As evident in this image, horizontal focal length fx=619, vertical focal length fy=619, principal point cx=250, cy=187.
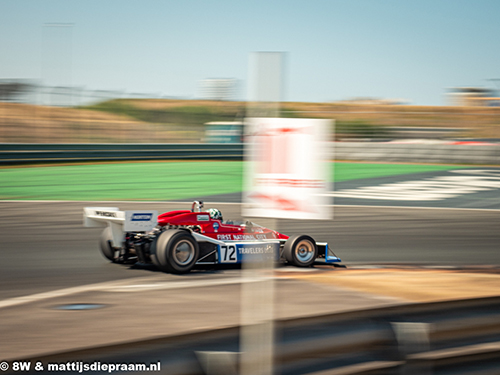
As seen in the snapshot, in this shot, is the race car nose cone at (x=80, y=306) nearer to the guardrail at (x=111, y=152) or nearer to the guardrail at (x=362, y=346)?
the guardrail at (x=362, y=346)

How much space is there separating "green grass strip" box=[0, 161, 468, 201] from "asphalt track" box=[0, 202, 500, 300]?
2051 millimetres

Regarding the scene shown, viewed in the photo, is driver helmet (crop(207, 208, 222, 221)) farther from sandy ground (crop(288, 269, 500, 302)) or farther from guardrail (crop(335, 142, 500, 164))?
guardrail (crop(335, 142, 500, 164))

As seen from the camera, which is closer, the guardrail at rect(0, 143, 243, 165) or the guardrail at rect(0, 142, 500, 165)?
the guardrail at rect(0, 143, 243, 165)

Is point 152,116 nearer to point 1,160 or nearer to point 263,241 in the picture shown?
point 1,160

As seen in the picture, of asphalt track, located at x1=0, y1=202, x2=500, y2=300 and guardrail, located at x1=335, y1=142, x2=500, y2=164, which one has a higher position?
guardrail, located at x1=335, y1=142, x2=500, y2=164

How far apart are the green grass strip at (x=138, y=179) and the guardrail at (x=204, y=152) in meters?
0.59

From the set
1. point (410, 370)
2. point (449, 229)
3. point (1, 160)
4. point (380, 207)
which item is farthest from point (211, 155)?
point (410, 370)

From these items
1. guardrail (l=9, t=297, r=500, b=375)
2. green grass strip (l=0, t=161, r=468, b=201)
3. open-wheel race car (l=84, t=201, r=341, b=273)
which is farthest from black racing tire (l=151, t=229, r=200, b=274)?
green grass strip (l=0, t=161, r=468, b=201)

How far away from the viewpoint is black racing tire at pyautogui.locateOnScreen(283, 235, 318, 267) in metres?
7.75

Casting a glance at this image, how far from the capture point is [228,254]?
7578 mm

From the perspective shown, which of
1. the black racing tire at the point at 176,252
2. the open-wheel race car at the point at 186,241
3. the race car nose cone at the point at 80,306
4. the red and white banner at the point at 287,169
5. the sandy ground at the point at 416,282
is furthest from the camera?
the open-wheel race car at the point at 186,241

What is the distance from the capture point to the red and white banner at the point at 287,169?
300 cm

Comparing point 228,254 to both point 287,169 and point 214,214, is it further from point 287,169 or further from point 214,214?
point 287,169

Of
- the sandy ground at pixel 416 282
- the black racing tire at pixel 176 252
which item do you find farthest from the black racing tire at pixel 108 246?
the sandy ground at pixel 416 282
